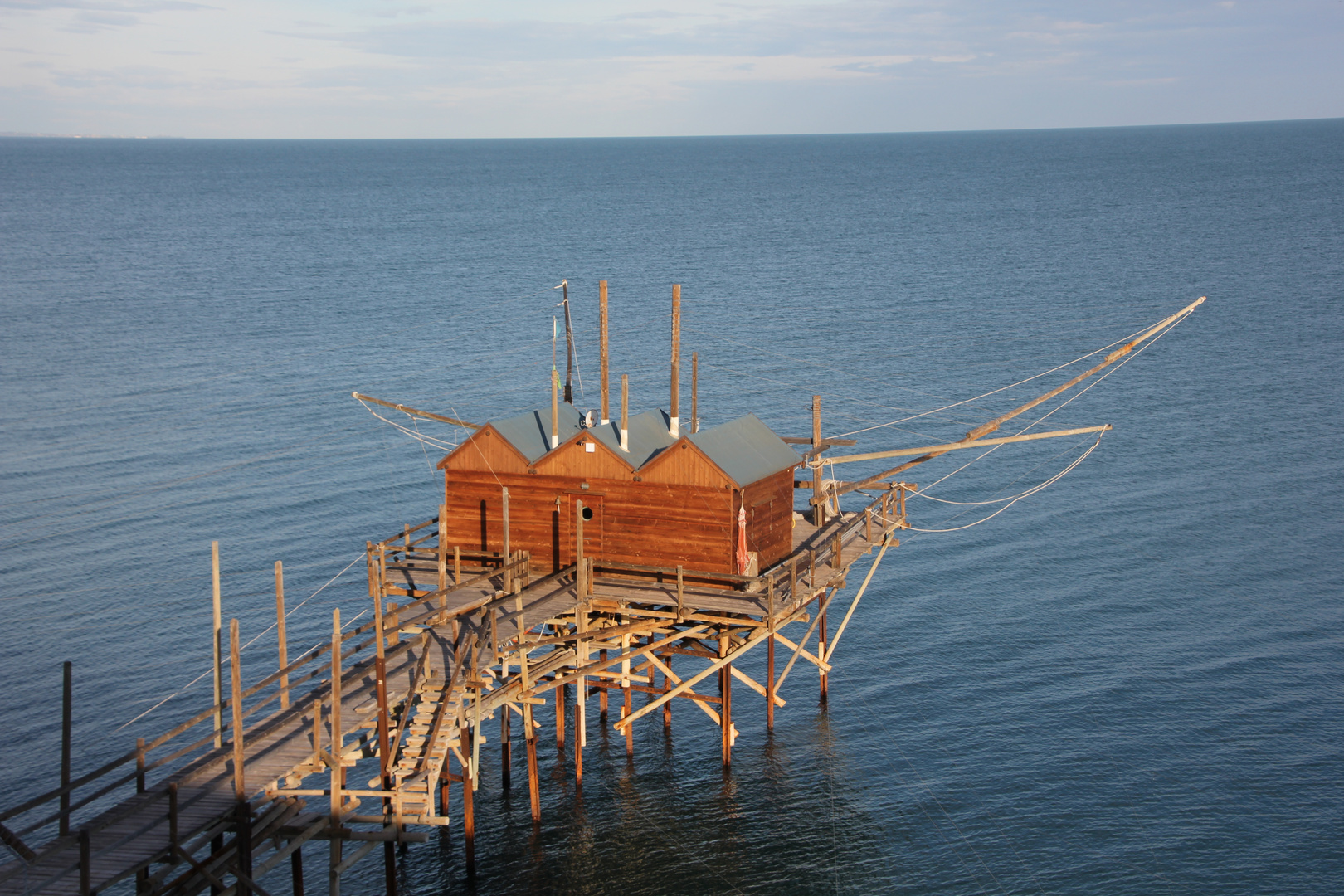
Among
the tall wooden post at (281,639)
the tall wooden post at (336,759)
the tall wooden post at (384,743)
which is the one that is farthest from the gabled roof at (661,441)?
the tall wooden post at (336,759)

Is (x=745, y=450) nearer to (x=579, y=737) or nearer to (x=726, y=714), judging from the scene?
(x=726, y=714)

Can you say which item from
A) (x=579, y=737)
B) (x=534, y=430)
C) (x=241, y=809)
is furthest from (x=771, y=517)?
(x=241, y=809)

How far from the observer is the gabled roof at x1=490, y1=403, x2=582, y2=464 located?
35.9 metres

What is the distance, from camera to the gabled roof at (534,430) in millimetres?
35878

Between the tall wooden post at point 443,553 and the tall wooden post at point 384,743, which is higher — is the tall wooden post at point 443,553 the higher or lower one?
the higher one

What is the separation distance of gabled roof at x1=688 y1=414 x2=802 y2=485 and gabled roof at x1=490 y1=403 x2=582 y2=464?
4.36m

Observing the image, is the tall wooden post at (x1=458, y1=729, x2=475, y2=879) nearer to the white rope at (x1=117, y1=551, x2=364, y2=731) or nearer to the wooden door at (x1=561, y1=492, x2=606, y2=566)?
the wooden door at (x1=561, y1=492, x2=606, y2=566)

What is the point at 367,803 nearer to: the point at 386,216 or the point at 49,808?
the point at 49,808

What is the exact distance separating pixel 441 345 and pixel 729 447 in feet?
188

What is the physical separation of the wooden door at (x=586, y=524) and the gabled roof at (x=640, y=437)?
139cm

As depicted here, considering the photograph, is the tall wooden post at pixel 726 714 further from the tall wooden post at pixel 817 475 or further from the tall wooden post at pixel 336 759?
the tall wooden post at pixel 336 759

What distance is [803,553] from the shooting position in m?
35.2

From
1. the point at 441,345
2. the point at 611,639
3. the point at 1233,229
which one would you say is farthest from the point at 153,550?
the point at 1233,229

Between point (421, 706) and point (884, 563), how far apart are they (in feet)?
86.6
